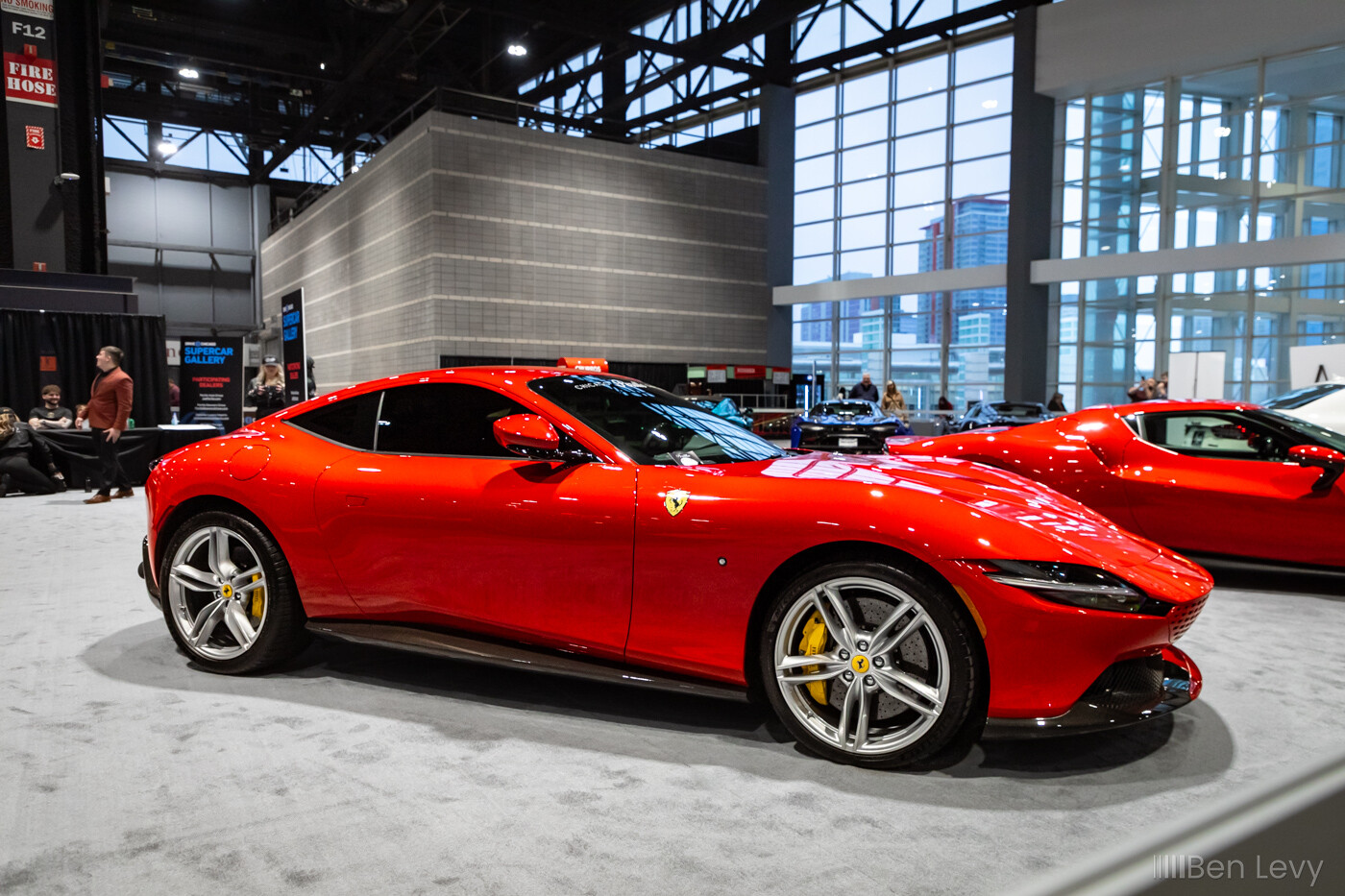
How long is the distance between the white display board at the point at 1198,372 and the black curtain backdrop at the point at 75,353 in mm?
14625

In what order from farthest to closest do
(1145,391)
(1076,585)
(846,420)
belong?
(846,420) < (1145,391) < (1076,585)

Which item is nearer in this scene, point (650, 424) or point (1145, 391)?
point (650, 424)

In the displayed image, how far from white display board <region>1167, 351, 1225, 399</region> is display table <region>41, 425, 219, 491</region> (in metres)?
12.7

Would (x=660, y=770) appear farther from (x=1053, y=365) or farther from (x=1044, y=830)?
(x=1053, y=365)

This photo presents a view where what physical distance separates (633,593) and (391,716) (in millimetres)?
1074

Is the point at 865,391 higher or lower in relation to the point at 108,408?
higher

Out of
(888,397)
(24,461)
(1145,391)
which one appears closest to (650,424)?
(24,461)

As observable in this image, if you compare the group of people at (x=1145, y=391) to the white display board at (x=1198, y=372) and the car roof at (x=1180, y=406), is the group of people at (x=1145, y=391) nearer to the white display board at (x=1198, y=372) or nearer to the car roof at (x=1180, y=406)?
the white display board at (x=1198, y=372)

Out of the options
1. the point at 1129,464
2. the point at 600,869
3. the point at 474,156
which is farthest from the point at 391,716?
the point at 474,156

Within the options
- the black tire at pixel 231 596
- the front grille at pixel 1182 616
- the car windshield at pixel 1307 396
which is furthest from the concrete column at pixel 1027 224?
the black tire at pixel 231 596

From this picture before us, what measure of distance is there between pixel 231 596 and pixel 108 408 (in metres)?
7.58

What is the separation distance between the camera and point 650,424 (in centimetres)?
351

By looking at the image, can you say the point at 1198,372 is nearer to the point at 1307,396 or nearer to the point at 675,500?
the point at 1307,396

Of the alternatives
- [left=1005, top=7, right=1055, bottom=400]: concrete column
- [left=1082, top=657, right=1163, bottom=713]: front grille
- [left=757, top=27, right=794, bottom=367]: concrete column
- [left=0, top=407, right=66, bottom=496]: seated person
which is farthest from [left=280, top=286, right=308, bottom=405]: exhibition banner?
[left=1005, top=7, right=1055, bottom=400]: concrete column
